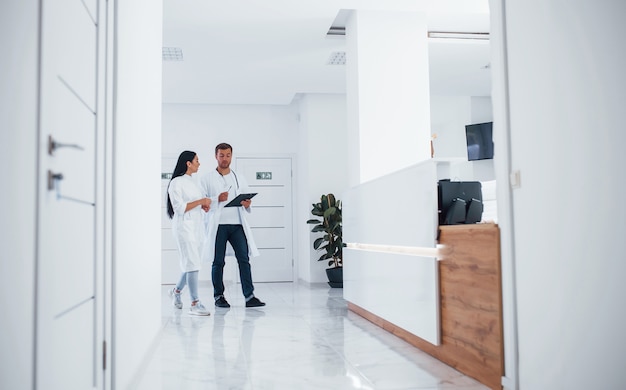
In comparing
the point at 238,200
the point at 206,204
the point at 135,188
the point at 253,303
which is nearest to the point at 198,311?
the point at 253,303

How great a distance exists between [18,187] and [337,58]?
20.3 feet

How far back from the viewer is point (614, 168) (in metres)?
1.91

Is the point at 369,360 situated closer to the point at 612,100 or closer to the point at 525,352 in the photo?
the point at 525,352

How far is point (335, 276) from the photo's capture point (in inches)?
326

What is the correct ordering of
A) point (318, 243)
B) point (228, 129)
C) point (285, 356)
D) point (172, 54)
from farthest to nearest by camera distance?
point (228, 129) < point (318, 243) < point (172, 54) < point (285, 356)

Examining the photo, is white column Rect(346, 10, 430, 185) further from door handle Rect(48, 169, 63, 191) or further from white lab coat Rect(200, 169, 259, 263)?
door handle Rect(48, 169, 63, 191)

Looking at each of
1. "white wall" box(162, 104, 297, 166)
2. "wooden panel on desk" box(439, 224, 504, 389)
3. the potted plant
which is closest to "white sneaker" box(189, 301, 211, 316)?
"wooden panel on desk" box(439, 224, 504, 389)

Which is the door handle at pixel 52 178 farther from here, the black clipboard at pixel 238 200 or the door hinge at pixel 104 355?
the black clipboard at pixel 238 200

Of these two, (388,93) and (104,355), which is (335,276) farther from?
(104,355)

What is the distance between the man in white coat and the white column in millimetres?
1291

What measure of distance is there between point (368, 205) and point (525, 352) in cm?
260

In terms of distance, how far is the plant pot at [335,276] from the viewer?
8258 millimetres

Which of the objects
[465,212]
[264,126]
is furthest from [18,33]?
[264,126]

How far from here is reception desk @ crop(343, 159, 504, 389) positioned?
109 inches
